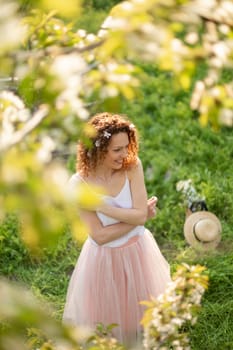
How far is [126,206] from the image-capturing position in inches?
162

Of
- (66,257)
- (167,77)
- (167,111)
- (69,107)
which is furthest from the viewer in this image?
(167,77)

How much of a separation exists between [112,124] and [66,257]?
2056mm

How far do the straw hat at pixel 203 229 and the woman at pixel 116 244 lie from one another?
1.10 metres

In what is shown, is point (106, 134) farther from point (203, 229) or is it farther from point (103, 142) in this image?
point (203, 229)

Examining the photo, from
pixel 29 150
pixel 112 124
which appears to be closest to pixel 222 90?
pixel 29 150

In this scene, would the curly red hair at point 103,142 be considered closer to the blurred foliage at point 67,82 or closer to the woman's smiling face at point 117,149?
the woman's smiling face at point 117,149

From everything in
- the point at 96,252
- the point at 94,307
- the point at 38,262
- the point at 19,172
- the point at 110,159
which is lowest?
the point at 38,262

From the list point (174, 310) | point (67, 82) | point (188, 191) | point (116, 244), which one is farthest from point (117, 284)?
point (67, 82)

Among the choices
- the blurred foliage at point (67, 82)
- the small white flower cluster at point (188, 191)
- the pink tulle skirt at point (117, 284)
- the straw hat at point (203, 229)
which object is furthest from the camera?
the small white flower cluster at point (188, 191)

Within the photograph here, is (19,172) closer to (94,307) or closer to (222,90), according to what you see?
(222,90)

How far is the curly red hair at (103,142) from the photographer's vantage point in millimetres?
3938

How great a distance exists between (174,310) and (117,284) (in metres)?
1.39

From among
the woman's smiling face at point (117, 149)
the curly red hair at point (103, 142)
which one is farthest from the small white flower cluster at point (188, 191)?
the woman's smiling face at point (117, 149)

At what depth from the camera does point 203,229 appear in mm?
5559
